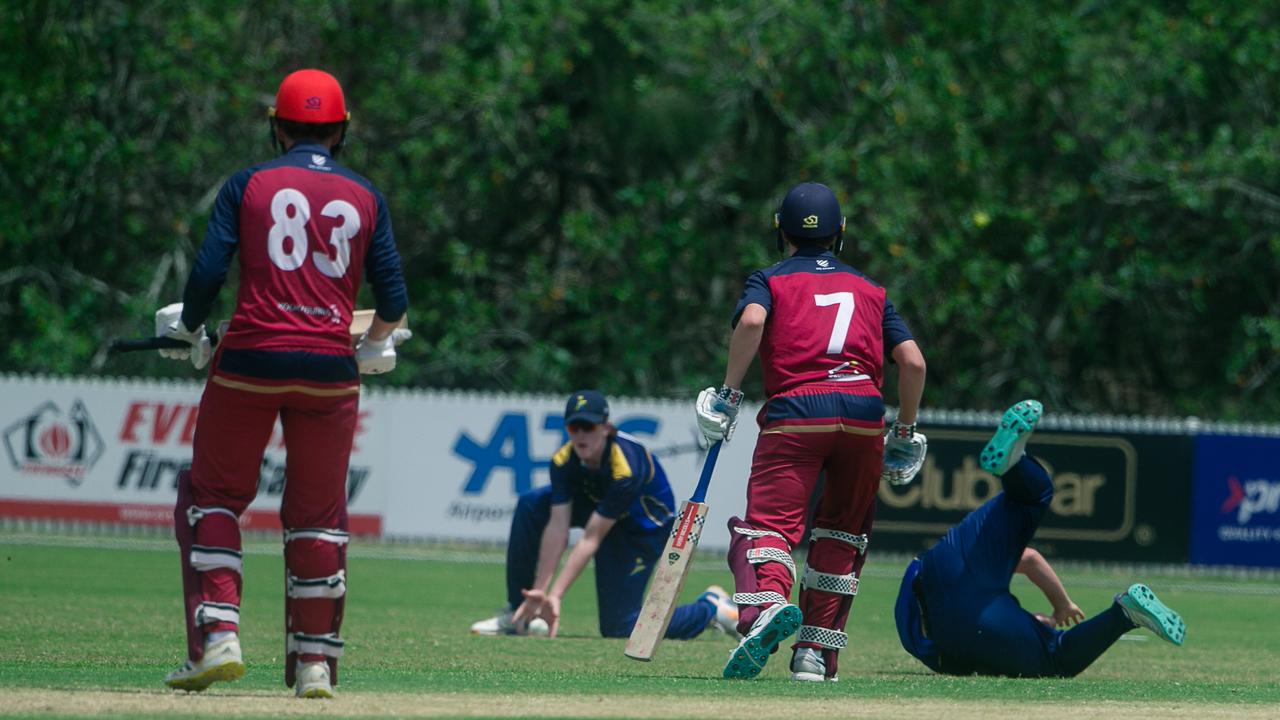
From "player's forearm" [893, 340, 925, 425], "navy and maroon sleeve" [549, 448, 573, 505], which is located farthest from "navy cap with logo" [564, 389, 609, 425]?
"player's forearm" [893, 340, 925, 425]

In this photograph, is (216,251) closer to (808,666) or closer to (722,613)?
(808,666)

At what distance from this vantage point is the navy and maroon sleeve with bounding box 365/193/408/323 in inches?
239

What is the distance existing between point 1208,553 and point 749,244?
23.7 feet

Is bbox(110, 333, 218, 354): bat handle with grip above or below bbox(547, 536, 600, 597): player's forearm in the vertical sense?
above

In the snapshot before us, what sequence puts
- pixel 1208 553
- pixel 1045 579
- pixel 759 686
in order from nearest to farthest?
1. pixel 759 686
2. pixel 1045 579
3. pixel 1208 553

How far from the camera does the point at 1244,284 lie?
25.0 meters

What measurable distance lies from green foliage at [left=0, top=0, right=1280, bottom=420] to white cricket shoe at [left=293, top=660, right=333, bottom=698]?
54.6ft

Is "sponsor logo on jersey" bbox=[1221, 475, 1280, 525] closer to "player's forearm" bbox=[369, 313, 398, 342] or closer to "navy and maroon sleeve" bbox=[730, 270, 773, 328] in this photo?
"navy and maroon sleeve" bbox=[730, 270, 773, 328]

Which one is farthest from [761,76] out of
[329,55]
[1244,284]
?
[1244,284]

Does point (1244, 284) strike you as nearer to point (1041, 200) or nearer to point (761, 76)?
A: point (1041, 200)

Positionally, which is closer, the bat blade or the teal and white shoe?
the bat blade

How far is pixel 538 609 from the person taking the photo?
33.4 ft

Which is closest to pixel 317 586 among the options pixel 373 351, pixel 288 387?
pixel 288 387

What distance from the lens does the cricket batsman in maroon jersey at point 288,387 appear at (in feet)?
19.3
